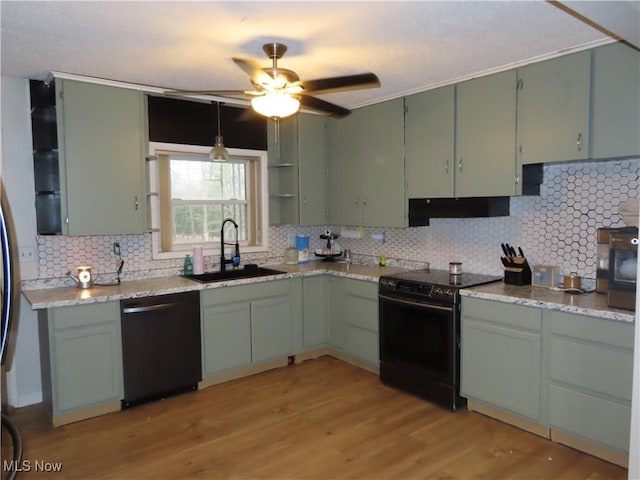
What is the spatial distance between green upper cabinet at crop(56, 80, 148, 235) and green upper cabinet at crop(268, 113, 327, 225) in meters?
1.35

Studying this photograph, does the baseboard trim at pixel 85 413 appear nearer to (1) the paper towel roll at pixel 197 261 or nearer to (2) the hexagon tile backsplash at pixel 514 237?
(2) the hexagon tile backsplash at pixel 514 237

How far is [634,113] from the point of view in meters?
2.57

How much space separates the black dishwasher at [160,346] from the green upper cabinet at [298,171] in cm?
138

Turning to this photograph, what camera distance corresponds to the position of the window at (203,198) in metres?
3.92

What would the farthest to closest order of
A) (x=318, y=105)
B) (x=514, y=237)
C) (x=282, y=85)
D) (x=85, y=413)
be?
1. (x=514, y=237)
2. (x=85, y=413)
3. (x=318, y=105)
4. (x=282, y=85)

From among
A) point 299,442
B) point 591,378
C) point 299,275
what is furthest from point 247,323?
point 591,378

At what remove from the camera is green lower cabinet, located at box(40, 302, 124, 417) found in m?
2.98

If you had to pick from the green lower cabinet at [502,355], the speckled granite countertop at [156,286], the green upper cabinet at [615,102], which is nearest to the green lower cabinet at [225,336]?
the speckled granite countertop at [156,286]

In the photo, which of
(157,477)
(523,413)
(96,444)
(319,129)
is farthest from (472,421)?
(319,129)

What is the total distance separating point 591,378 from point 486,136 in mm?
1706

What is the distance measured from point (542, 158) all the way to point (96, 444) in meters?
3.34

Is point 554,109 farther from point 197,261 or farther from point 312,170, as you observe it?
point 197,261

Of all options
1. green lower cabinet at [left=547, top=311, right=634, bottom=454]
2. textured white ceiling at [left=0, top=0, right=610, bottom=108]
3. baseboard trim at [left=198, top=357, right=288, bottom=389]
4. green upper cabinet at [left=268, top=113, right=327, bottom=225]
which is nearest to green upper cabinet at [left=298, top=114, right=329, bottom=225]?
green upper cabinet at [left=268, top=113, right=327, bottom=225]

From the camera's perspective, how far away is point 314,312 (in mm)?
4262
